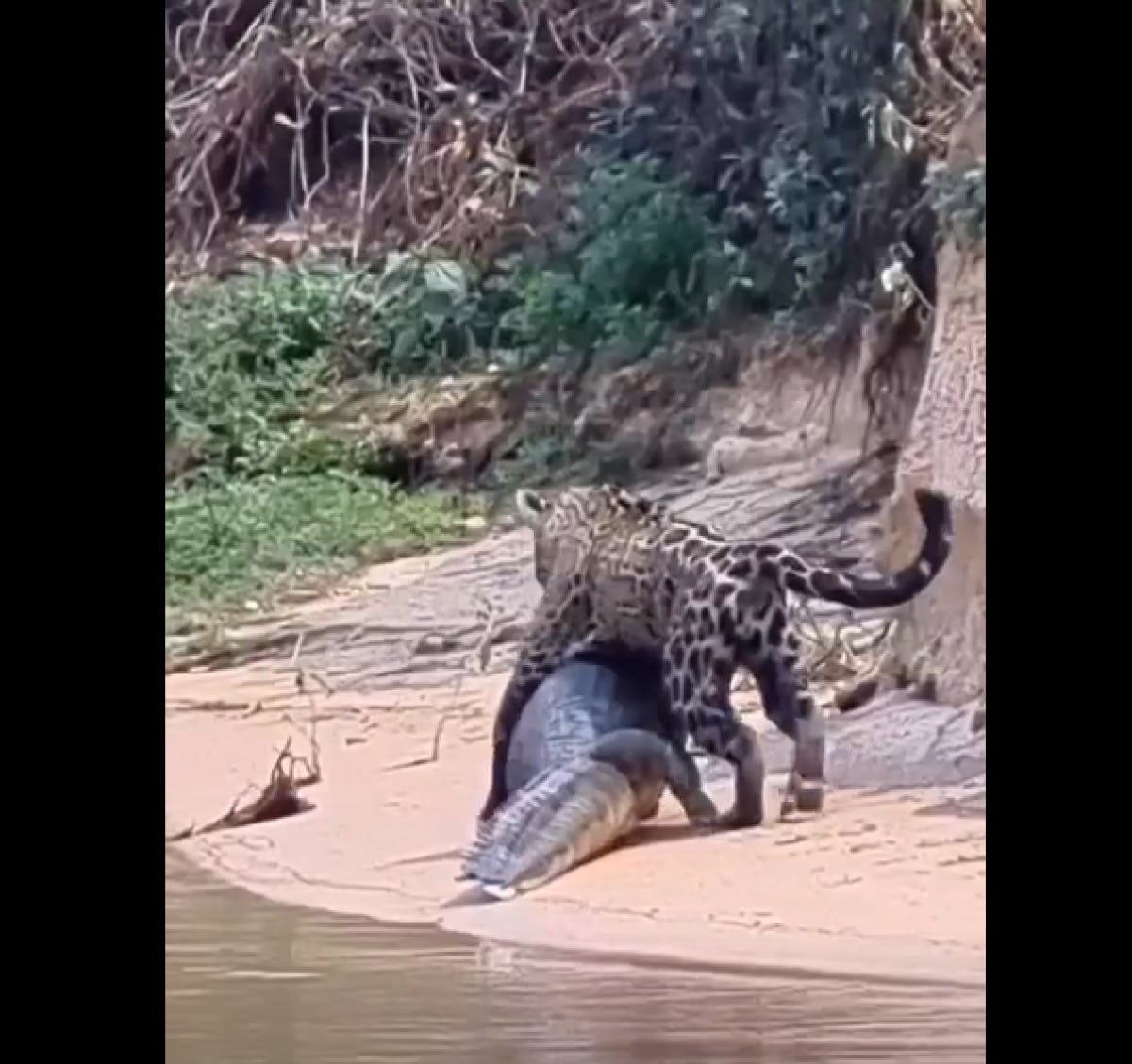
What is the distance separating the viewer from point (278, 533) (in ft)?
8.45

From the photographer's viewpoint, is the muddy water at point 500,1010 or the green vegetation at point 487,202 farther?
the green vegetation at point 487,202

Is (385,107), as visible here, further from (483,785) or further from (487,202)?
(483,785)

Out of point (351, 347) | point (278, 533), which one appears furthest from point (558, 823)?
point (351, 347)

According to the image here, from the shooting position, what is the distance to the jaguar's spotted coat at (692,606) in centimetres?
255

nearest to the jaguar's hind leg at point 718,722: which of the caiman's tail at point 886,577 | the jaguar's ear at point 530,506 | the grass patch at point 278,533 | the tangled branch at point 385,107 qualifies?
the caiman's tail at point 886,577

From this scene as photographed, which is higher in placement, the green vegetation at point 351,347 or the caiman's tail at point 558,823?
the green vegetation at point 351,347

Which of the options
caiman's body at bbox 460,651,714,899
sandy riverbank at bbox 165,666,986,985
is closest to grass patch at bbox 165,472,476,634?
sandy riverbank at bbox 165,666,986,985

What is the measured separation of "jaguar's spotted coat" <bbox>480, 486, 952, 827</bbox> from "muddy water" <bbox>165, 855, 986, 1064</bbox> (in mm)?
219

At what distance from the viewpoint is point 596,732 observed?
8.38 feet

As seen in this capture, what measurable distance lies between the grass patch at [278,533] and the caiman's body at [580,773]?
0.27 metres

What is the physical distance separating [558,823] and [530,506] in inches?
16.4

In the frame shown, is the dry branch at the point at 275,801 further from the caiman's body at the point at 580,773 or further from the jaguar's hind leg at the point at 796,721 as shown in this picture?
the jaguar's hind leg at the point at 796,721
